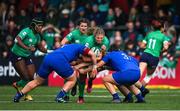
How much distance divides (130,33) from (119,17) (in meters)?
1.18

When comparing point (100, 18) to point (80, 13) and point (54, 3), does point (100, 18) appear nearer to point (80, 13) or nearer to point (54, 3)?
point (80, 13)

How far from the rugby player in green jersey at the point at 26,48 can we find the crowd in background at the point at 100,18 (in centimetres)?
771

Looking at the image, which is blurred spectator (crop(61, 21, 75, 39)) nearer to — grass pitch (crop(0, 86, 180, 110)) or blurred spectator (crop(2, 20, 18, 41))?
blurred spectator (crop(2, 20, 18, 41))

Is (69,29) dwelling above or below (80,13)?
below

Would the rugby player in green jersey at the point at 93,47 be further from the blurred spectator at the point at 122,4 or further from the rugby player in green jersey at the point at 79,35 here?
the blurred spectator at the point at 122,4

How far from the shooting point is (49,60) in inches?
715

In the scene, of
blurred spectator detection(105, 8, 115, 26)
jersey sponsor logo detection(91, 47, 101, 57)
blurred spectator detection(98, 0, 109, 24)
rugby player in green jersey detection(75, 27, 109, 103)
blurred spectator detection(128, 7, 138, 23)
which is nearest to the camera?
rugby player in green jersey detection(75, 27, 109, 103)

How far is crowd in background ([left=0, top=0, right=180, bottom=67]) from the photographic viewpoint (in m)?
29.4

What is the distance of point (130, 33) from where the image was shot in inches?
1170

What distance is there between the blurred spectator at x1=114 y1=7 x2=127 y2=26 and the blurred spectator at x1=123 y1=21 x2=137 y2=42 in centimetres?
72

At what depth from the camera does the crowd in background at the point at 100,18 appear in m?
29.4

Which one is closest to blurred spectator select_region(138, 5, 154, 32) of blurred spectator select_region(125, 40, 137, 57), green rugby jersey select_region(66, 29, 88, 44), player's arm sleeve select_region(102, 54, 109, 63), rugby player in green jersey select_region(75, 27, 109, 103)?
blurred spectator select_region(125, 40, 137, 57)

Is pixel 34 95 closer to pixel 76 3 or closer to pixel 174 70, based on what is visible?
pixel 174 70

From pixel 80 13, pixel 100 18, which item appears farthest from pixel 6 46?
pixel 100 18
